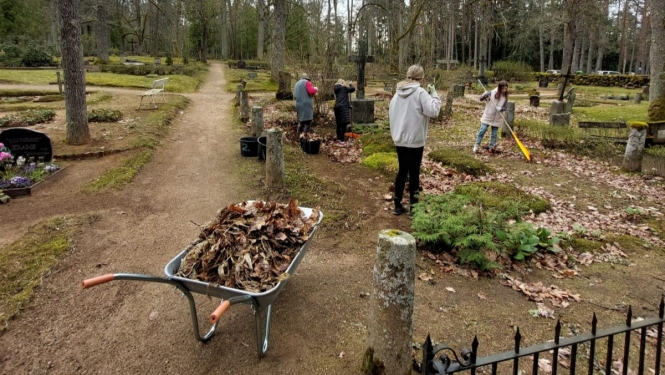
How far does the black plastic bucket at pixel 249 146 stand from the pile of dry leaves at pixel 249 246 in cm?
544

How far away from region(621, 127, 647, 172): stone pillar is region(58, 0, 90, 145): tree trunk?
472 inches

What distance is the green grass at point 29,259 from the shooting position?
4012 millimetres

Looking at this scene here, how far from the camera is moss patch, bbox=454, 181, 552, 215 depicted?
645 cm

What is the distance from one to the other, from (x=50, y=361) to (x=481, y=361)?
3.14 metres

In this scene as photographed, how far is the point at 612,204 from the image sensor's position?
291 inches

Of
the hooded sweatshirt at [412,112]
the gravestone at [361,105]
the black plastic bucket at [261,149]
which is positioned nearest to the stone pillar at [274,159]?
the black plastic bucket at [261,149]

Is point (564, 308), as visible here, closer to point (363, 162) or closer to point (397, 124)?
point (397, 124)

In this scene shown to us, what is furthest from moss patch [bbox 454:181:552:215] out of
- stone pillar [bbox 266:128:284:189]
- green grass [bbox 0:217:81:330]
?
green grass [bbox 0:217:81:330]

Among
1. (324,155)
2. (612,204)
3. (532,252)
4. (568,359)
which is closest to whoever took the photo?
(568,359)

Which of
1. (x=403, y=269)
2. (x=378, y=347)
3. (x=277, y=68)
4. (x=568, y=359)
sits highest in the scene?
(x=277, y=68)

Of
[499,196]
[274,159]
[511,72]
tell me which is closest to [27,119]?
[274,159]

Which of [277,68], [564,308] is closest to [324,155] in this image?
[564,308]

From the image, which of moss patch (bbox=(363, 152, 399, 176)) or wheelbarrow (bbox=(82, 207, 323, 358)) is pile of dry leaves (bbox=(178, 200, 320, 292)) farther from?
moss patch (bbox=(363, 152, 399, 176))

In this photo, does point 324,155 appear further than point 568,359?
Yes
